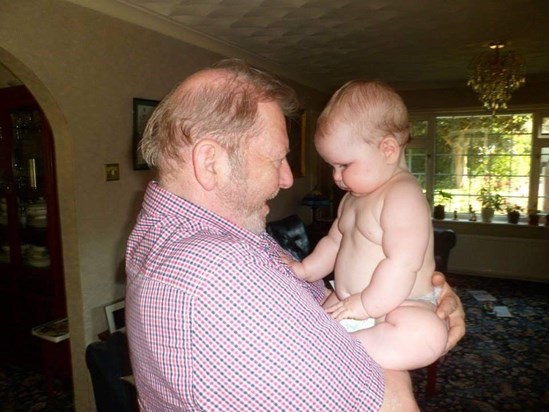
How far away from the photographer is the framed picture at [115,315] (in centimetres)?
239

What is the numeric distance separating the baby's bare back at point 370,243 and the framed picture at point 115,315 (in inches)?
70.9

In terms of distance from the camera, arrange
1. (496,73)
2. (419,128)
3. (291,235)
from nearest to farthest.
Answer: (496,73) < (291,235) < (419,128)

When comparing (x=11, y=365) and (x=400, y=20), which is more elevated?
(x=400, y=20)

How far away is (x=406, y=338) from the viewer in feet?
2.79

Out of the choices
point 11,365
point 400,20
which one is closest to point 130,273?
point 400,20

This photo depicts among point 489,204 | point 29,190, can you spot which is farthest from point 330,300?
point 489,204

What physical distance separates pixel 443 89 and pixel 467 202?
64.7 inches

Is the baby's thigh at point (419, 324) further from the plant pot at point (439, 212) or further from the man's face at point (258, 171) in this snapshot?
the plant pot at point (439, 212)

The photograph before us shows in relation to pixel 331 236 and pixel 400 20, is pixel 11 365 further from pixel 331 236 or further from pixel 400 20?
pixel 400 20

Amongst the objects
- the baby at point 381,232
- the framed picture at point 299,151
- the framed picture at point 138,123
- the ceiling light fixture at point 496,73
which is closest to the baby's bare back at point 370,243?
the baby at point 381,232

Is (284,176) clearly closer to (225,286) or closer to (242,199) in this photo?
(242,199)

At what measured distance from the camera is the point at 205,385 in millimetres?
577

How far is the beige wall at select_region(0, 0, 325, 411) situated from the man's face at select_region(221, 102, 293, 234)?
5.59 feet

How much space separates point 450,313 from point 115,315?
2031 mm
